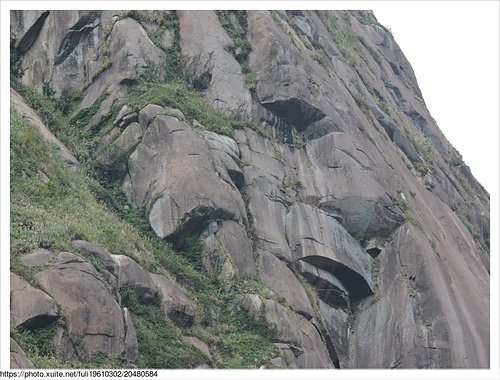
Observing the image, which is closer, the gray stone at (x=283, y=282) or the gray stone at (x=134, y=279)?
the gray stone at (x=134, y=279)

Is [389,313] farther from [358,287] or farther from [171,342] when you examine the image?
[171,342]

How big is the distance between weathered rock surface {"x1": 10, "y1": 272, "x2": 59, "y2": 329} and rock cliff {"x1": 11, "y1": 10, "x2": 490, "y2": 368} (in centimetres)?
4

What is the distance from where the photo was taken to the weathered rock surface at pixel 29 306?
2405cm

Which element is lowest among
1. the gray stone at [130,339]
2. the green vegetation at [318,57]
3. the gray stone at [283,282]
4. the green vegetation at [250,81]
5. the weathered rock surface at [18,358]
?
the weathered rock surface at [18,358]

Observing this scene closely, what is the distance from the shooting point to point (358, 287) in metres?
36.0

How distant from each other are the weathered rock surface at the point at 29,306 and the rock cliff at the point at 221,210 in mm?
40

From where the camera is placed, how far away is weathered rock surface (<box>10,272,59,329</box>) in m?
24.0

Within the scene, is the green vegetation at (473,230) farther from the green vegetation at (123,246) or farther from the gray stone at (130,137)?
the gray stone at (130,137)

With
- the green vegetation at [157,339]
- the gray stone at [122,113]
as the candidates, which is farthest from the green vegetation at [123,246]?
the gray stone at [122,113]

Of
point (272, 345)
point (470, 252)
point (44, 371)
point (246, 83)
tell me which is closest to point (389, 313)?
point (272, 345)

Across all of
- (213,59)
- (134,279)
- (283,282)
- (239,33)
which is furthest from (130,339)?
(239,33)

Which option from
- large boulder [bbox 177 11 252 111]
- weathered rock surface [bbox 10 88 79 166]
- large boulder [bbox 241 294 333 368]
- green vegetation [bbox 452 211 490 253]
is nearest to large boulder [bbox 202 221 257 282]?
large boulder [bbox 241 294 333 368]

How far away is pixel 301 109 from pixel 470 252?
9.84 m

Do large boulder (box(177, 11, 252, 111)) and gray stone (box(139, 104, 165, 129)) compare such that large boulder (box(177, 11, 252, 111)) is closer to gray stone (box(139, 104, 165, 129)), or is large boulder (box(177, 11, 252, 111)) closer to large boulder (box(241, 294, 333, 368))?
gray stone (box(139, 104, 165, 129))
